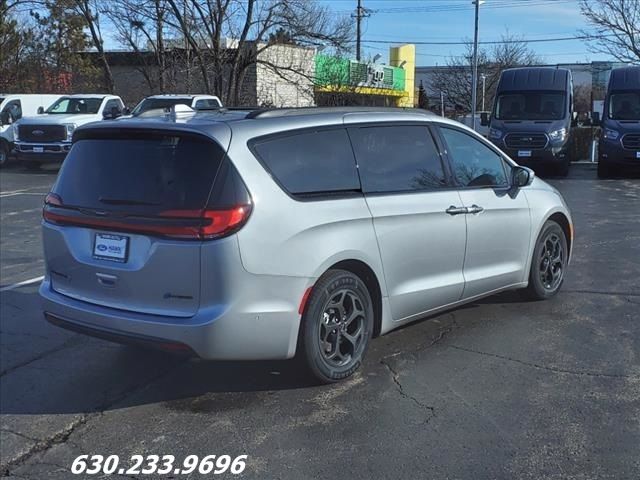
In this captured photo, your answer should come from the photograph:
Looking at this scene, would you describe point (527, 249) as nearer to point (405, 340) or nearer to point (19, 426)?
point (405, 340)

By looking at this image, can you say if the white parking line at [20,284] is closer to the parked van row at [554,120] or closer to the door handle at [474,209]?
the door handle at [474,209]

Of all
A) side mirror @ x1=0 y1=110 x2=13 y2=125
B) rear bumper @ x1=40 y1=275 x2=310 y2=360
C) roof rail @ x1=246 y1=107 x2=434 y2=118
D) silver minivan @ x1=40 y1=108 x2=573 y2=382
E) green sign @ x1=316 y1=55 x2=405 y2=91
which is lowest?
rear bumper @ x1=40 y1=275 x2=310 y2=360

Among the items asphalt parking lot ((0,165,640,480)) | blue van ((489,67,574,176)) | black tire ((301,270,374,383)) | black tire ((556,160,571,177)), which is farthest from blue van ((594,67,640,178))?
black tire ((301,270,374,383))

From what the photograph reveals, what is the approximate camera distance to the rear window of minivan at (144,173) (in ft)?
13.5

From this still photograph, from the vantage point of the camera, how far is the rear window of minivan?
4129 millimetres

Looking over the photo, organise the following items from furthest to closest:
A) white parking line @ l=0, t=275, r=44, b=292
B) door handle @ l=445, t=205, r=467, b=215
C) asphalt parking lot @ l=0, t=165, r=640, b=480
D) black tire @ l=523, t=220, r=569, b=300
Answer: white parking line @ l=0, t=275, r=44, b=292 → black tire @ l=523, t=220, r=569, b=300 → door handle @ l=445, t=205, r=467, b=215 → asphalt parking lot @ l=0, t=165, r=640, b=480

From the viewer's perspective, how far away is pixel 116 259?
→ 14.0 ft

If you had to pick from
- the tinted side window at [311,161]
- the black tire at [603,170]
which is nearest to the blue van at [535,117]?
the black tire at [603,170]

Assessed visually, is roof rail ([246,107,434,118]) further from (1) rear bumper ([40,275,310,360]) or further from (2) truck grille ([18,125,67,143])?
(2) truck grille ([18,125,67,143])

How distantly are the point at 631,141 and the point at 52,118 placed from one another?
624 inches

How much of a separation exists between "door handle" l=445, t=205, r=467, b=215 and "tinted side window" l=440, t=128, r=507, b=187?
0.27 metres

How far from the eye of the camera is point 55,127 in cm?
2039

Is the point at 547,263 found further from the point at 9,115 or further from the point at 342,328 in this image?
the point at 9,115

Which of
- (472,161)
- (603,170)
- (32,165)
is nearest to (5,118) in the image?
(32,165)
